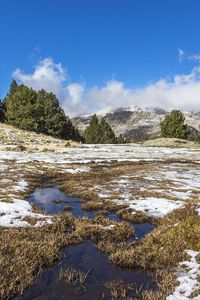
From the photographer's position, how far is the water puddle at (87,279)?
9031 millimetres

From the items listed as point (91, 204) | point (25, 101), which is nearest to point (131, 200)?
point (91, 204)

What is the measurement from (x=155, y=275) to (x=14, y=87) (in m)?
113

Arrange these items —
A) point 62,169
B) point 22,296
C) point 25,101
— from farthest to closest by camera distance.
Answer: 1. point 25,101
2. point 62,169
3. point 22,296

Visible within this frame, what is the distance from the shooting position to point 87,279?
997 centimetres

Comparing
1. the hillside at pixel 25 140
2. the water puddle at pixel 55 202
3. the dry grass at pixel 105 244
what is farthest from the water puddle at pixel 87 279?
the hillside at pixel 25 140

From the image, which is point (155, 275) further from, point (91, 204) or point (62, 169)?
point (62, 169)

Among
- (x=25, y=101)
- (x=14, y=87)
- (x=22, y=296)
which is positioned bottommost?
(x=22, y=296)

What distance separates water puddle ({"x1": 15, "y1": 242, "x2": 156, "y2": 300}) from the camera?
903 cm

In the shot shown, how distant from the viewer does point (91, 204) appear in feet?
62.2

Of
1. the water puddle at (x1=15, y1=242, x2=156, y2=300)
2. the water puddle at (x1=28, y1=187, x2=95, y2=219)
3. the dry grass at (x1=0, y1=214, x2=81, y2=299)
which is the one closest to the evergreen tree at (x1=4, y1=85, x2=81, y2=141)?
the water puddle at (x1=28, y1=187, x2=95, y2=219)

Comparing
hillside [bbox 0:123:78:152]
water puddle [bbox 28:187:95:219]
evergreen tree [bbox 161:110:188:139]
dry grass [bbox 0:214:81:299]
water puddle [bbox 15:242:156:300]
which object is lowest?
water puddle [bbox 15:242:156:300]

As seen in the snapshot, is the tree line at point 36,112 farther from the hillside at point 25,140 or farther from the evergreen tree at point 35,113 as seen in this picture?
the hillside at point 25,140

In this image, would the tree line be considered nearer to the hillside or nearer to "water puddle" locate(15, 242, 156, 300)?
the hillside

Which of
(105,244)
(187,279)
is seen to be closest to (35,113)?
(105,244)
